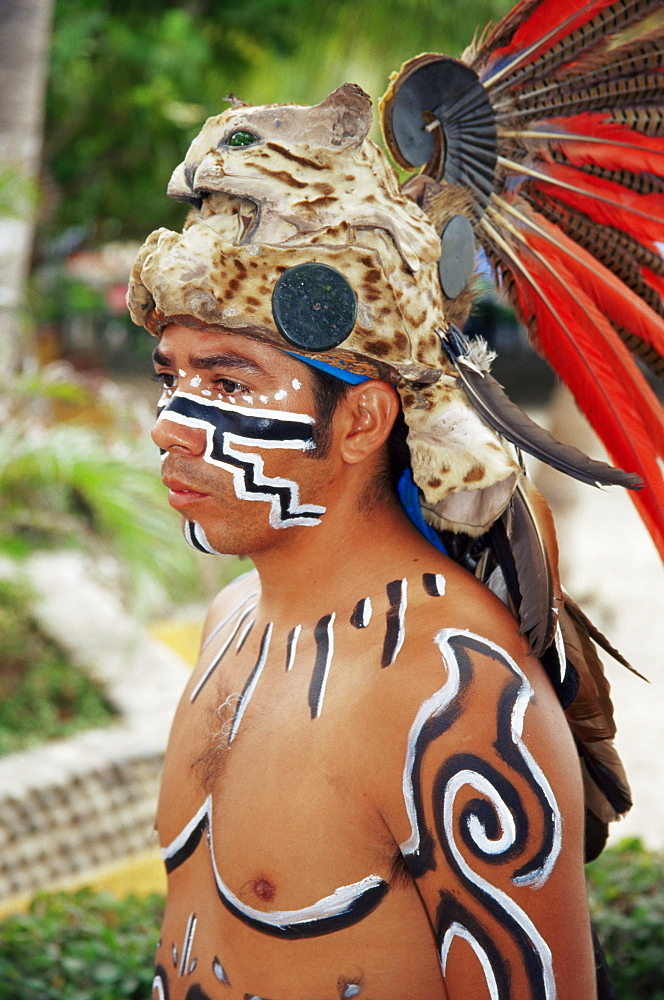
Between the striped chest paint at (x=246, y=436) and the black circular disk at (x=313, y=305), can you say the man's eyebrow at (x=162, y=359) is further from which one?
the black circular disk at (x=313, y=305)

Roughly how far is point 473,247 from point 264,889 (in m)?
1.21

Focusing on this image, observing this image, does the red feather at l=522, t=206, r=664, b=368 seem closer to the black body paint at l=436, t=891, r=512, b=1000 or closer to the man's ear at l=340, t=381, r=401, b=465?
the man's ear at l=340, t=381, r=401, b=465

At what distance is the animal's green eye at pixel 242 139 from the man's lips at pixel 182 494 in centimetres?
60

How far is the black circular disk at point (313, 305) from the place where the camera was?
1600 millimetres

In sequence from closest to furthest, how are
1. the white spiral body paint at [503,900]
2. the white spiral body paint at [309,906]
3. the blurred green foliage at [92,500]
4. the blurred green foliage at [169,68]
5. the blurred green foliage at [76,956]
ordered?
the white spiral body paint at [503,900]
the white spiral body paint at [309,906]
the blurred green foliage at [76,956]
the blurred green foliage at [92,500]
the blurred green foliage at [169,68]

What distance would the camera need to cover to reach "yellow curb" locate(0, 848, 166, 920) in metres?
4.46

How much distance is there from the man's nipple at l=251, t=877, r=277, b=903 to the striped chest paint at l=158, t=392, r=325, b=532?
63 cm

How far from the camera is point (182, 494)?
173cm

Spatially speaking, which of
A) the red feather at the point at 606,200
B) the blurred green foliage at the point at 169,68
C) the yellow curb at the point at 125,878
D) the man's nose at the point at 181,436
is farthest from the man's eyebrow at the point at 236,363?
the blurred green foliage at the point at 169,68

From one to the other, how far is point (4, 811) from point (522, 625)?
3.42 m

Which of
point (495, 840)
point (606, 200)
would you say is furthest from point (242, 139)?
point (495, 840)

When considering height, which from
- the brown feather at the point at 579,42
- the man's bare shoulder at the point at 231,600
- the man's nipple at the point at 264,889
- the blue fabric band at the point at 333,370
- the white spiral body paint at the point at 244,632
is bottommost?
the man's nipple at the point at 264,889

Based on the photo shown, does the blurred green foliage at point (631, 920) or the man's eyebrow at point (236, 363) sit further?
the blurred green foliage at point (631, 920)

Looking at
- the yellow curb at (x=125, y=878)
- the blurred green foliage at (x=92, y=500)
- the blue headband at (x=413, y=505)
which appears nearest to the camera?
the blue headband at (x=413, y=505)
